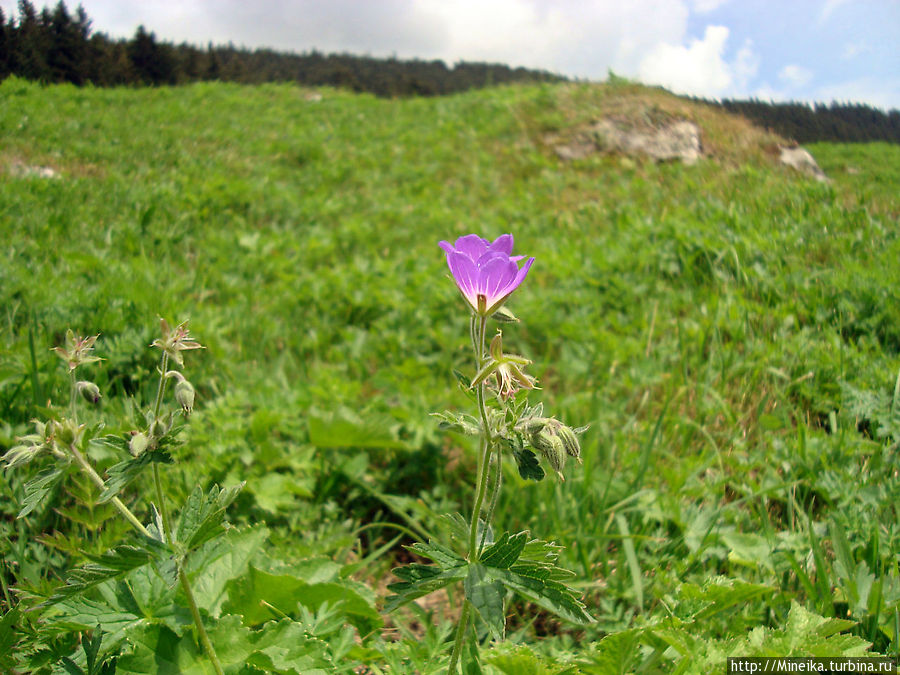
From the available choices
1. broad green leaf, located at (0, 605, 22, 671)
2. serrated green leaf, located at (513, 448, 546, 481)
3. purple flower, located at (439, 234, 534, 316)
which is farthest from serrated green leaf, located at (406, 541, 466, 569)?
broad green leaf, located at (0, 605, 22, 671)

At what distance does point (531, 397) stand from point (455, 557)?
2.13m

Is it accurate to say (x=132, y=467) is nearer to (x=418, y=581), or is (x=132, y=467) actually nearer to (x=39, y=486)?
(x=39, y=486)

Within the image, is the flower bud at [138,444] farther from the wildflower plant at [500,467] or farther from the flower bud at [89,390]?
the wildflower plant at [500,467]

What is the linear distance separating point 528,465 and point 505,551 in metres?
0.21

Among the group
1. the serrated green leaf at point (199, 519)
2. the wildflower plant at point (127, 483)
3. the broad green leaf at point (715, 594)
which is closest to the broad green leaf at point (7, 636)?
the wildflower plant at point (127, 483)

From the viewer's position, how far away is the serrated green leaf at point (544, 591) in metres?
1.16

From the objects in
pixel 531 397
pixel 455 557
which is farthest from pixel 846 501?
pixel 455 557

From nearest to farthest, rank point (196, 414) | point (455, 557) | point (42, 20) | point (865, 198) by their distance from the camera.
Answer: point (455, 557)
point (196, 414)
point (42, 20)
point (865, 198)

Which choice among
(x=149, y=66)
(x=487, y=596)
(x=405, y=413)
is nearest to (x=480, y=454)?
(x=487, y=596)

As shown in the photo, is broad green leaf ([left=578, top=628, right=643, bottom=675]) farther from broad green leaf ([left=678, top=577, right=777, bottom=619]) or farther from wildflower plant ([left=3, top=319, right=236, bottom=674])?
wildflower plant ([left=3, top=319, right=236, bottom=674])

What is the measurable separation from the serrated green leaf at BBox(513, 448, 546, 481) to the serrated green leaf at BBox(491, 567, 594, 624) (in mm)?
216

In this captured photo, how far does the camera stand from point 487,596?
44.8 inches

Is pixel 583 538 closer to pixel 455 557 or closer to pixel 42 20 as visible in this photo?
pixel 455 557

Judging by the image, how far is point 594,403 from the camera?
3.03 m
